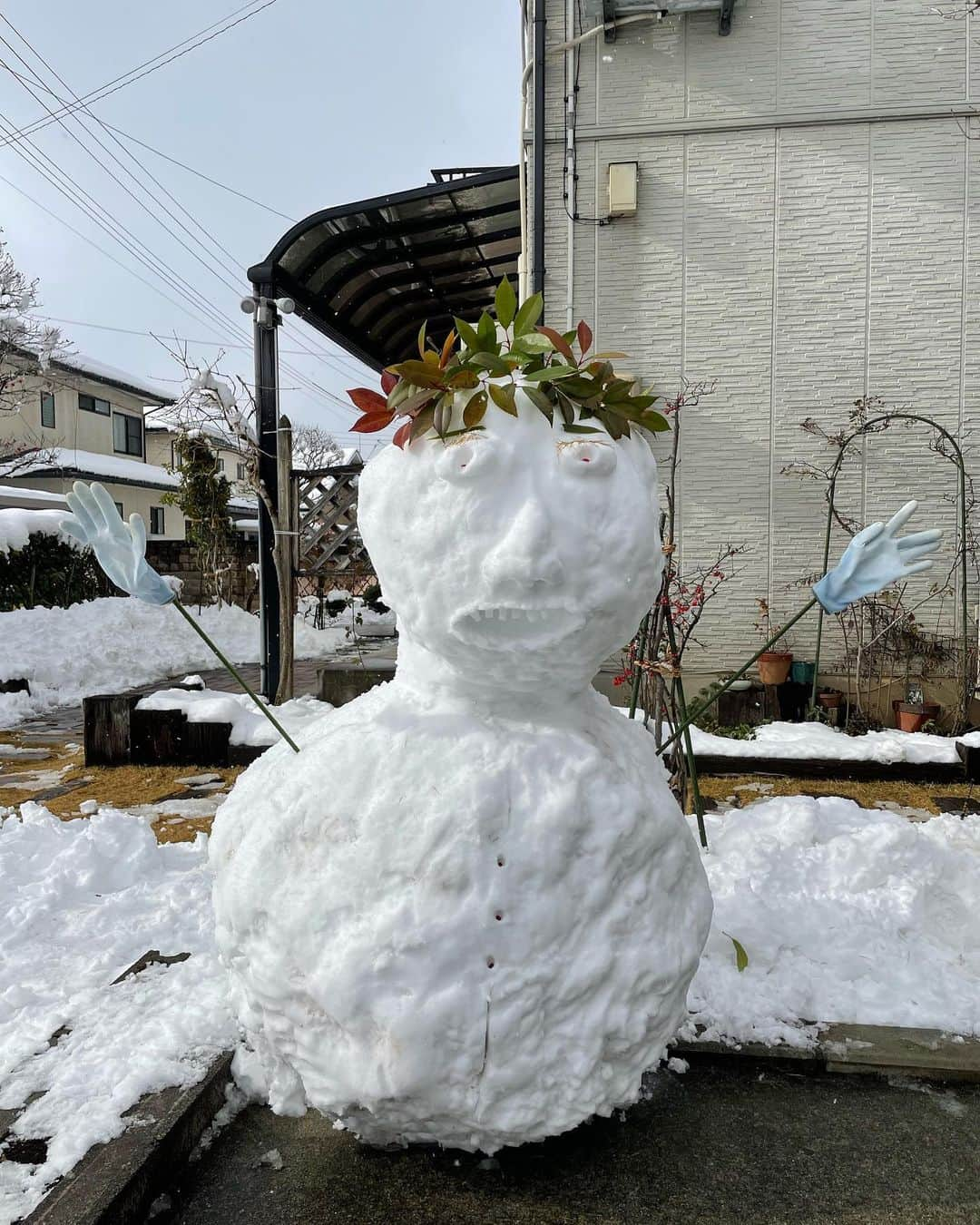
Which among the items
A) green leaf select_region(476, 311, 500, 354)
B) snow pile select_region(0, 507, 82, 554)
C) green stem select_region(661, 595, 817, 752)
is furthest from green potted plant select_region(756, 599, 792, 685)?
snow pile select_region(0, 507, 82, 554)

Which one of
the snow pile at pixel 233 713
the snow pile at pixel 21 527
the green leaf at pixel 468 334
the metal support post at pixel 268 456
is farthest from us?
the snow pile at pixel 21 527

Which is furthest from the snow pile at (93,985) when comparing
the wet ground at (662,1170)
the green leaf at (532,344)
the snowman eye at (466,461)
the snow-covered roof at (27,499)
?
the snow-covered roof at (27,499)

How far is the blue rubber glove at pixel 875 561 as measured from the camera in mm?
2299

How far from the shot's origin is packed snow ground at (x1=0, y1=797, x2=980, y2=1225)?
7.90ft

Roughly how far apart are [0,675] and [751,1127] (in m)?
9.63

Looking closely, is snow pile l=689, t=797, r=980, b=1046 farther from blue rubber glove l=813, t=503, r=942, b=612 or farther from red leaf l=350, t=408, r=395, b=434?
red leaf l=350, t=408, r=395, b=434

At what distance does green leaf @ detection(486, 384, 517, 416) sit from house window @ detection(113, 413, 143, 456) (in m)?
26.0

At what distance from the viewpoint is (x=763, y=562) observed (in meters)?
8.27

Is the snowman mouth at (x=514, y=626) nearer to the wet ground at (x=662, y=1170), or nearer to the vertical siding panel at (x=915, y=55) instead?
the wet ground at (x=662, y=1170)

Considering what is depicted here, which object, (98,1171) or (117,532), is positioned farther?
(117,532)

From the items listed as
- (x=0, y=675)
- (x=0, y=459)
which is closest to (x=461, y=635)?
(x=0, y=675)

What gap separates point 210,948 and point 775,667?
20.2ft

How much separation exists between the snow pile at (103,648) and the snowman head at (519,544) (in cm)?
773

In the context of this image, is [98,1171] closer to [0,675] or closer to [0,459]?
[0,675]
